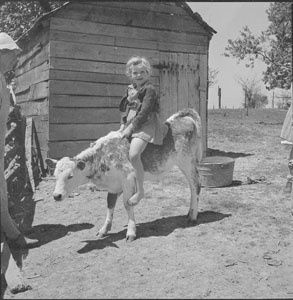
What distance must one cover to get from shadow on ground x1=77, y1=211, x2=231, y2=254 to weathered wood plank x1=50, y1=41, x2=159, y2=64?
194 inches

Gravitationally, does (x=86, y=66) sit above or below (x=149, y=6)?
below

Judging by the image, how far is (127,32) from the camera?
923 cm

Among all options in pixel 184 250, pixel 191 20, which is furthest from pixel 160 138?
pixel 191 20

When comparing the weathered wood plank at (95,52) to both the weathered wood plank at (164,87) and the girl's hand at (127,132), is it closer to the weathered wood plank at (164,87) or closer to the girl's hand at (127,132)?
the weathered wood plank at (164,87)

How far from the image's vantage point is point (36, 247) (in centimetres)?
440

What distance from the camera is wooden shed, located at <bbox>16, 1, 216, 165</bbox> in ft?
27.7

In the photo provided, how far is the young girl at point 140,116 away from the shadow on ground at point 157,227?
0.58m

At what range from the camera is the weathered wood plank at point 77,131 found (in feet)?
27.7

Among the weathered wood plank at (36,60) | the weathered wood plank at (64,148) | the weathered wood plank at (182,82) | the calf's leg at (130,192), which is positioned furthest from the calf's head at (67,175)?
the weathered wood plank at (182,82)

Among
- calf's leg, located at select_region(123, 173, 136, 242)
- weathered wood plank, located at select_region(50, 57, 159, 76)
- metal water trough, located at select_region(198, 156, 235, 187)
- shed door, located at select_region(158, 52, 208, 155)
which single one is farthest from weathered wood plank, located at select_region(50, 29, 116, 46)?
calf's leg, located at select_region(123, 173, 136, 242)

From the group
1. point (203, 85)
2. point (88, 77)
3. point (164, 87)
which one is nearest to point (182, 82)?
point (164, 87)

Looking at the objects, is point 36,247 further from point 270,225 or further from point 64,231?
point 270,225

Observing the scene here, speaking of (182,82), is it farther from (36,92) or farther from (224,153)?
(36,92)

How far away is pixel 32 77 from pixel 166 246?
722 cm
